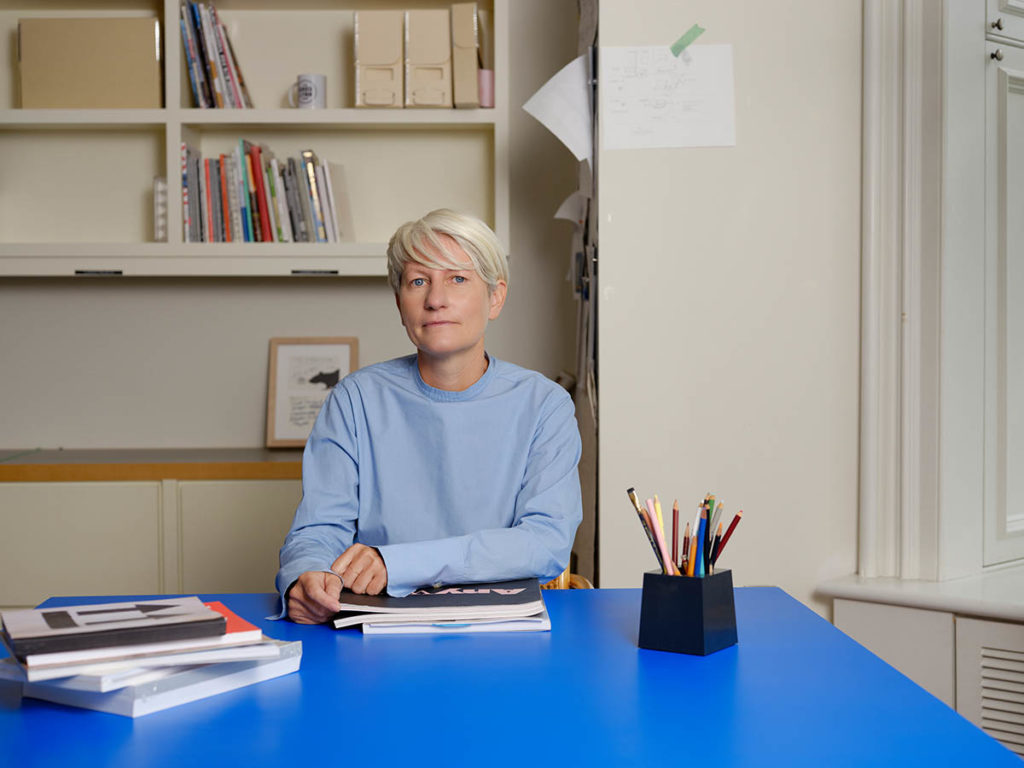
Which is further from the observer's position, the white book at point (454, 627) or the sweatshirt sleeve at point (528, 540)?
the sweatshirt sleeve at point (528, 540)

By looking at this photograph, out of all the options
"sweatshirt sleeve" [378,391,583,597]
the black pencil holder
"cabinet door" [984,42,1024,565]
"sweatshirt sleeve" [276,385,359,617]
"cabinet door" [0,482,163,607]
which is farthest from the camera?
"cabinet door" [0,482,163,607]

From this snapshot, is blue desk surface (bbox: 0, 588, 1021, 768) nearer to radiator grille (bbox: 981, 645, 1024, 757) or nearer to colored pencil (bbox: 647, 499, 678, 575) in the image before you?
colored pencil (bbox: 647, 499, 678, 575)

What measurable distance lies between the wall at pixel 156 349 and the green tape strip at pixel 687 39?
49.7 inches

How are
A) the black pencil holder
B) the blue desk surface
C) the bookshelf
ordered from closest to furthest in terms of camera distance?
the blue desk surface < the black pencil holder < the bookshelf

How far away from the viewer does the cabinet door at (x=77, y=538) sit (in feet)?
9.18

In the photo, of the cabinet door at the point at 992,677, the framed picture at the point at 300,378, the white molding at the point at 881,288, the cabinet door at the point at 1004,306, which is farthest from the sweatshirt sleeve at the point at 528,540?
the framed picture at the point at 300,378

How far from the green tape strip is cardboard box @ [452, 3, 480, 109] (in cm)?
83

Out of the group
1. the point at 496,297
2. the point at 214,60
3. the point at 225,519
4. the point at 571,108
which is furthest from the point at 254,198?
the point at 496,297

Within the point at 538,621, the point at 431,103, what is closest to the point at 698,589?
the point at 538,621

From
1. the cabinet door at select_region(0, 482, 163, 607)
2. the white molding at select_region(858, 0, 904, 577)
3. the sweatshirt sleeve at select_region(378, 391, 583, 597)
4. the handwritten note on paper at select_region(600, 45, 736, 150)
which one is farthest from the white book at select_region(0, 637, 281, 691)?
the cabinet door at select_region(0, 482, 163, 607)

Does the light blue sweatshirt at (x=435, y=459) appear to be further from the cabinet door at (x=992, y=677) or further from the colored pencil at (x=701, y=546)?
the cabinet door at (x=992, y=677)

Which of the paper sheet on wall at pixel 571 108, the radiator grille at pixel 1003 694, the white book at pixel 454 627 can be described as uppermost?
the paper sheet on wall at pixel 571 108

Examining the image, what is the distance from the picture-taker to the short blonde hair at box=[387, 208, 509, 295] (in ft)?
5.24

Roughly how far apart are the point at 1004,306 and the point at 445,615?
5.99ft
